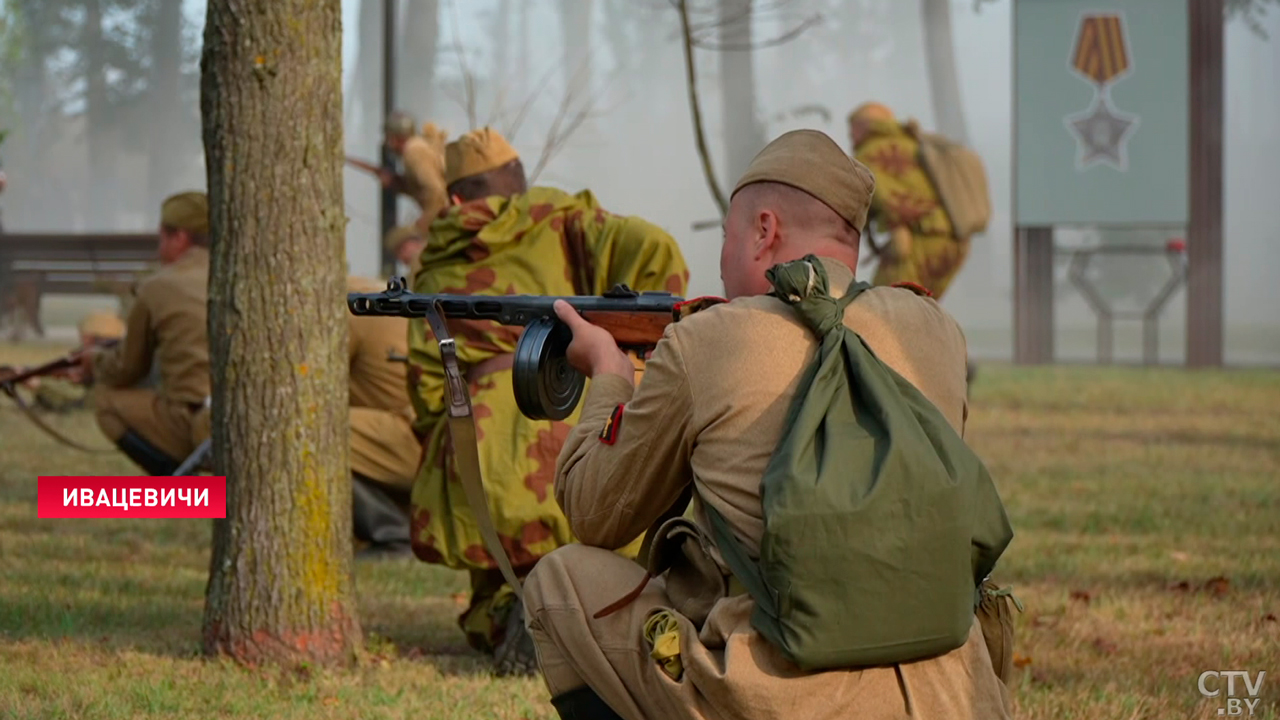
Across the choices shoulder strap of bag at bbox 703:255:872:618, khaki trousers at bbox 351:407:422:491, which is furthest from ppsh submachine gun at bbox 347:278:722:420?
khaki trousers at bbox 351:407:422:491

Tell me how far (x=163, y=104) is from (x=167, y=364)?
19030 millimetres

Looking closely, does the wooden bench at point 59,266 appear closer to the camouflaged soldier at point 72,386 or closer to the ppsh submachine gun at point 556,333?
the camouflaged soldier at point 72,386

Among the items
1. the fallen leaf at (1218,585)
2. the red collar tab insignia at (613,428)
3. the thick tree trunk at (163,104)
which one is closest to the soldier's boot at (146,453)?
the fallen leaf at (1218,585)

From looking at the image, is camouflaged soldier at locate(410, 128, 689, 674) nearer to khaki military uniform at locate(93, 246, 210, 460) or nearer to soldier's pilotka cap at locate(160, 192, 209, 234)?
khaki military uniform at locate(93, 246, 210, 460)

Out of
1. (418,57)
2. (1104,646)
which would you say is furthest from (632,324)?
(418,57)

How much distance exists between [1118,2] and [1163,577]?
14.9 meters

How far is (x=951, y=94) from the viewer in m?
22.2

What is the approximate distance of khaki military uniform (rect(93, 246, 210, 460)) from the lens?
7.75m

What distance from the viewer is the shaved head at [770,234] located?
2.86 m

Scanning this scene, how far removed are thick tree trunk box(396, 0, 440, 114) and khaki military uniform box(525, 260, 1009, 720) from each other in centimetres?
1732

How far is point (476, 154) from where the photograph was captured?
559 centimetres

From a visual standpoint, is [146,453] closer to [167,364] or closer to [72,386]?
[167,364]

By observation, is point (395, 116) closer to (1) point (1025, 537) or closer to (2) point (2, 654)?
(1) point (1025, 537)

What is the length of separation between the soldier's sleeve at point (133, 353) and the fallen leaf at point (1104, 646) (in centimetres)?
461
